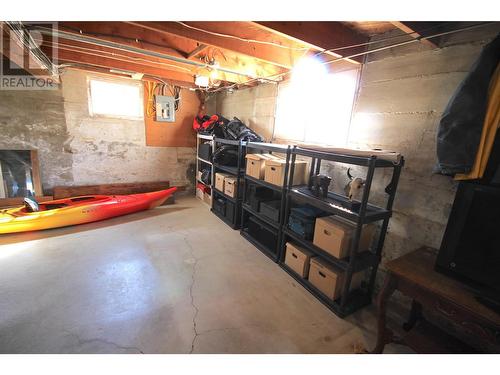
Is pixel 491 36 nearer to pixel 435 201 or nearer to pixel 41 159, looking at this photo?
pixel 435 201

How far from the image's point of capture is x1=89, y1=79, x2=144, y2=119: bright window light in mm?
3730

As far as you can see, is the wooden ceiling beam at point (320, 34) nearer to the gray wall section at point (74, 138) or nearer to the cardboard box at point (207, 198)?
the cardboard box at point (207, 198)

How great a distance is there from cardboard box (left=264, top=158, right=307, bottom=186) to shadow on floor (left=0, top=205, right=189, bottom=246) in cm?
214

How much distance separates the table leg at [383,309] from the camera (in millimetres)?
1333

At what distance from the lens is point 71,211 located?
9.75 feet

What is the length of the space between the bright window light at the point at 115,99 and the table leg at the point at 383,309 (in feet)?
14.5

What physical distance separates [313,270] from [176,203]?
10.2ft

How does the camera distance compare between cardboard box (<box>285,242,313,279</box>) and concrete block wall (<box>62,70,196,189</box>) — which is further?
concrete block wall (<box>62,70,196,189</box>)

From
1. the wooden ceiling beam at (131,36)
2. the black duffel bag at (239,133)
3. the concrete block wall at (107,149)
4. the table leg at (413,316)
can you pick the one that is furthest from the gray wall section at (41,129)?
the table leg at (413,316)

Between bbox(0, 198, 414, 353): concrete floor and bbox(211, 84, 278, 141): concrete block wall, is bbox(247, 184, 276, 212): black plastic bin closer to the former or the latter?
bbox(0, 198, 414, 353): concrete floor

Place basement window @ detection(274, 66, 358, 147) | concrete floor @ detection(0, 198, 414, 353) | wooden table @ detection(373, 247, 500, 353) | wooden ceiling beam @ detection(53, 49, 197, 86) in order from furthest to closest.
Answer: wooden ceiling beam @ detection(53, 49, 197, 86)
basement window @ detection(274, 66, 358, 147)
concrete floor @ detection(0, 198, 414, 353)
wooden table @ detection(373, 247, 500, 353)

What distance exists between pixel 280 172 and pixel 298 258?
0.89 meters

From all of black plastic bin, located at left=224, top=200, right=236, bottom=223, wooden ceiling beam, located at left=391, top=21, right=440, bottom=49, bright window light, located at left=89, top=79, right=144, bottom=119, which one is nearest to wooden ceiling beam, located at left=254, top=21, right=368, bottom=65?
wooden ceiling beam, located at left=391, top=21, right=440, bottom=49
